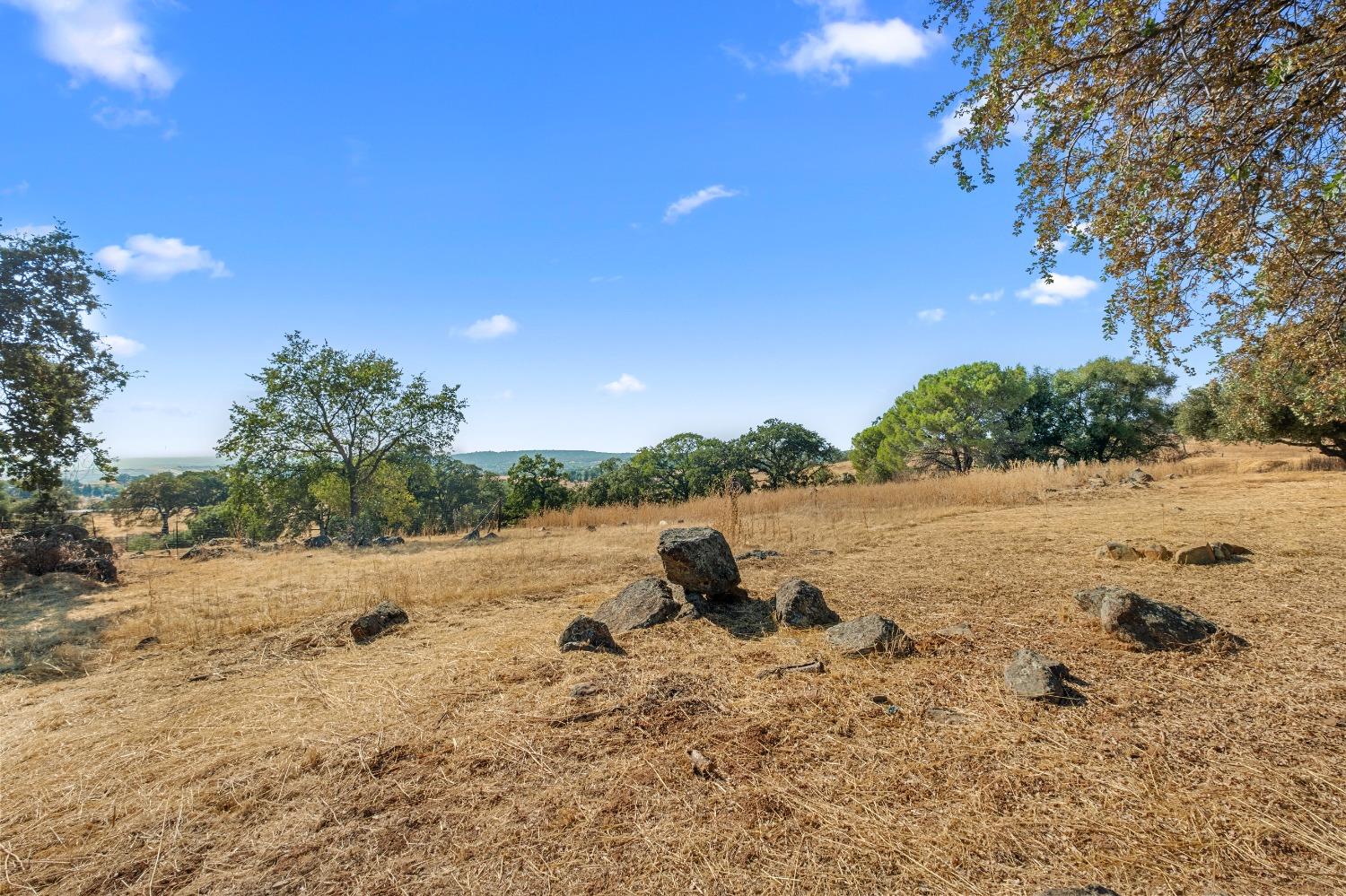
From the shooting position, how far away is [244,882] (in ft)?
7.13

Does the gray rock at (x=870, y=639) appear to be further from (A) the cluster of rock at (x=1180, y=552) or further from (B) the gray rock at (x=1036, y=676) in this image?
(A) the cluster of rock at (x=1180, y=552)

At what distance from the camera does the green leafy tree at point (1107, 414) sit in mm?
24328

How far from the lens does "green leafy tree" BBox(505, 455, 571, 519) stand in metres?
24.9

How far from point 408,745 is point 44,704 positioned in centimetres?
340

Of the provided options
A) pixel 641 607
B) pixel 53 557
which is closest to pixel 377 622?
pixel 641 607

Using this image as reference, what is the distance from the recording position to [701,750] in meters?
2.92

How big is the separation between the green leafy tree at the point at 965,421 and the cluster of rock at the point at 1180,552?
59.6 ft

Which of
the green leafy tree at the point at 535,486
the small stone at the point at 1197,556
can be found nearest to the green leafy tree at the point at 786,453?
the green leafy tree at the point at 535,486

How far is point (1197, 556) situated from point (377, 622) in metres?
8.73

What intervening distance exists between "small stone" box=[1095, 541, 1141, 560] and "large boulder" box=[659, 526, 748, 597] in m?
4.69

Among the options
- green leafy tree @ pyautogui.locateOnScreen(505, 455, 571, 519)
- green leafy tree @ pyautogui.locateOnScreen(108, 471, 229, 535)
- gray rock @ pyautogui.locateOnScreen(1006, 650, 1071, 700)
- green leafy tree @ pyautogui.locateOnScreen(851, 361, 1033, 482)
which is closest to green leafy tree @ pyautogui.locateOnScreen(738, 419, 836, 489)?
green leafy tree @ pyautogui.locateOnScreen(851, 361, 1033, 482)

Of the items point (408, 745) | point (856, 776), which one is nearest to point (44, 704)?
Result: point (408, 745)

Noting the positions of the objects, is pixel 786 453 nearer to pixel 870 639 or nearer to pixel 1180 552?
pixel 1180 552

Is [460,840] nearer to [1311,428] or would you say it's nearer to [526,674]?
[526,674]
